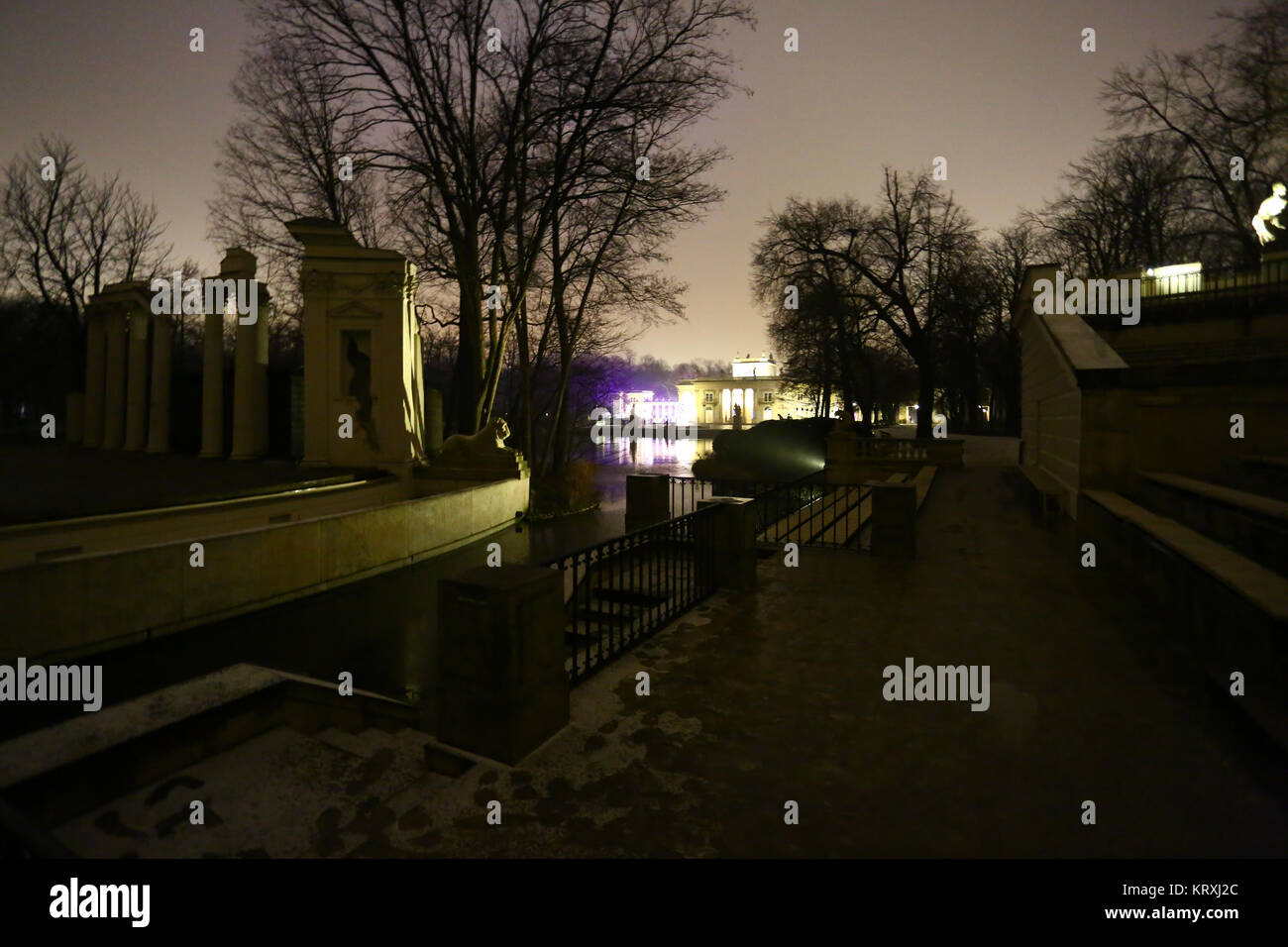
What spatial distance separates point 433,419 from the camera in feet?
87.4

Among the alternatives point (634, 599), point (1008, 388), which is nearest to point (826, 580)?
point (634, 599)

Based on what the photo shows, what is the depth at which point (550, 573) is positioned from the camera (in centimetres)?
461

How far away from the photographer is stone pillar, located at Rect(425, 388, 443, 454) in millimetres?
26337

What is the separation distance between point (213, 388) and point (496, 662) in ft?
78.6

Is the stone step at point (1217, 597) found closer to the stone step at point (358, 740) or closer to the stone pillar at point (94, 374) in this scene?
the stone step at point (358, 740)

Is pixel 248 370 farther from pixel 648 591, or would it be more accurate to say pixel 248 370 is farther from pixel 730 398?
pixel 730 398

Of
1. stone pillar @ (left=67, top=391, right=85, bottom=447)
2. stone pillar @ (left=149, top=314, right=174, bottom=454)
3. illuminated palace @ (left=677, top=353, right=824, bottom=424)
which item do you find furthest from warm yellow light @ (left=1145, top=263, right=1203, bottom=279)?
illuminated palace @ (left=677, top=353, right=824, bottom=424)

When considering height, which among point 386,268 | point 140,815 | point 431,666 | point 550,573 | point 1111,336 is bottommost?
point 431,666

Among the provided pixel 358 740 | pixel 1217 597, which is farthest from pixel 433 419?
pixel 1217 597

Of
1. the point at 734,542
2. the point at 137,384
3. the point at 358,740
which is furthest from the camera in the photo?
the point at 137,384

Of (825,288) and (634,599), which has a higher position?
(825,288)

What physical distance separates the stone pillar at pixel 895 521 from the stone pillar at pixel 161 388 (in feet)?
90.1
